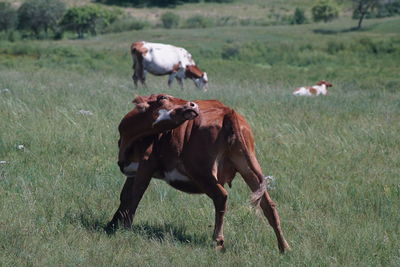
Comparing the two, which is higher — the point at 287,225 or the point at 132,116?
the point at 132,116

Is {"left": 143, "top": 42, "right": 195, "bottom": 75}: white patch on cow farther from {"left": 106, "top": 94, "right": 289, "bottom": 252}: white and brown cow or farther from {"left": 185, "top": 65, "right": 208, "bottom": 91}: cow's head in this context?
{"left": 106, "top": 94, "right": 289, "bottom": 252}: white and brown cow

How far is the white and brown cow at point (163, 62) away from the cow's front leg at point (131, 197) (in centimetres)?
1545

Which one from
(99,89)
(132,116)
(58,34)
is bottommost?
(58,34)

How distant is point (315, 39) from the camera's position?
2071 inches

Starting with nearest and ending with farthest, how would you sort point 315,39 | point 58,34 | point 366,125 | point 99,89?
point 366,125
point 99,89
point 315,39
point 58,34

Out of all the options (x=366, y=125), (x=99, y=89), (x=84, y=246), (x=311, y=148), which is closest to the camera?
(x=84, y=246)

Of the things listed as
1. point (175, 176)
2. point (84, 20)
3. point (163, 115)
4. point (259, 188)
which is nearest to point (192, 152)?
point (175, 176)

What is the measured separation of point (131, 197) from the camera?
6.53 metres

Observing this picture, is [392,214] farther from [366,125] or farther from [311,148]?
[366,125]

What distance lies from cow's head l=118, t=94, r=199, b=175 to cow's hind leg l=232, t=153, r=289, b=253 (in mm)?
620

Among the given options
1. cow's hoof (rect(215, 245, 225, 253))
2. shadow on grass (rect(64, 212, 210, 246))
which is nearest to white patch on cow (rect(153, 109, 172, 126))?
shadow on grass (rect(64, 212, 210, 246))

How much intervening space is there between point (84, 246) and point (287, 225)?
2104mm

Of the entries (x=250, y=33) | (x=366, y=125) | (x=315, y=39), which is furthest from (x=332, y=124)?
(x=250, y=33)

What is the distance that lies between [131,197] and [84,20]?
230 ft
